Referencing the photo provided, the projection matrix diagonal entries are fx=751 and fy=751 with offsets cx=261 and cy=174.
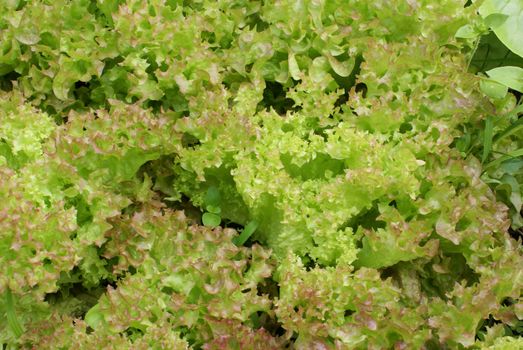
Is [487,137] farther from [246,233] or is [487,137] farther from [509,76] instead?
[246,233]

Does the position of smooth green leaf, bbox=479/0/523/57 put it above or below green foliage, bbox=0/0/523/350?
above

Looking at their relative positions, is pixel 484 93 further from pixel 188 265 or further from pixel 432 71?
pixel 188 265

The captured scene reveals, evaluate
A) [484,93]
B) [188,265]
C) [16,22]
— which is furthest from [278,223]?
[16,22]

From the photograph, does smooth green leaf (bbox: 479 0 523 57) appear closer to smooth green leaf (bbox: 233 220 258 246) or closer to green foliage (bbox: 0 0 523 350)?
green foliage (bbox: 0 0 523 350)

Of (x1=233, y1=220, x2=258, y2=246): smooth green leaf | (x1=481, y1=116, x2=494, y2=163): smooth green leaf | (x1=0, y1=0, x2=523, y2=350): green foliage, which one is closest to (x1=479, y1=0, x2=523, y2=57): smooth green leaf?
(x1=0, y1=0, x2=523, y2=350): green foliage

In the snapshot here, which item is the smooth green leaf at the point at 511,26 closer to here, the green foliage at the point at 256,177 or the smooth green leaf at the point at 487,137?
the green foliage at the point at 256,177

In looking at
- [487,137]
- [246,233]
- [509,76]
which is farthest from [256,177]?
[509,76]

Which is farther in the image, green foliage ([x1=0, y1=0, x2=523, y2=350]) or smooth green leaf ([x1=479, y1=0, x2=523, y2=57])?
smooth green leaf ([x1=479, y1=0, x2=523, y2=57])

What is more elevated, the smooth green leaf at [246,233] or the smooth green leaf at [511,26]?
the smooth green leaf at [511,26]

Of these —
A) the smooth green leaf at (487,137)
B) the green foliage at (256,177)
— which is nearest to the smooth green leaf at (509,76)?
the green foliage at (256,177)
